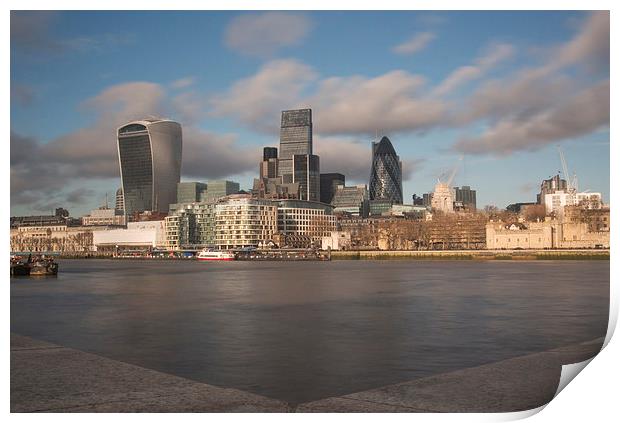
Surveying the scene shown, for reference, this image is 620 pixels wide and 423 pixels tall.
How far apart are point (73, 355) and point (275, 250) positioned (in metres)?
89.7

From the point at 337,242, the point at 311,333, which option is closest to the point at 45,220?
the point at 337,242

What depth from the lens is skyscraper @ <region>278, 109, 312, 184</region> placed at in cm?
17950

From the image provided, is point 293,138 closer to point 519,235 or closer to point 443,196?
point 443,196

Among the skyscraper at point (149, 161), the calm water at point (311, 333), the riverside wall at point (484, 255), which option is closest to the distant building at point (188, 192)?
the skyscraper at point (149, 161)

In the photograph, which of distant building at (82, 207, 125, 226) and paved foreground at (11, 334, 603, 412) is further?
distant building at (82, 207, 125, 226)

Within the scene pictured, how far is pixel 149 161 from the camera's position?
5472 inches

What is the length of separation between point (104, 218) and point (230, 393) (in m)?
146

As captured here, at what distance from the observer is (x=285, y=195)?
458 ft

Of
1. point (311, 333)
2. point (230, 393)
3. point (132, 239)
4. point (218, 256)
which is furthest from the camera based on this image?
point (132, 239)

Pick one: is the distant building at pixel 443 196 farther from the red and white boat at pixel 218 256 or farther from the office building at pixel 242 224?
the red and white boat at pixel 218 256

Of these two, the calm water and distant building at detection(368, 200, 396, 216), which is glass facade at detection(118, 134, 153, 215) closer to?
distant building at detection(368, 200, 396, 216)

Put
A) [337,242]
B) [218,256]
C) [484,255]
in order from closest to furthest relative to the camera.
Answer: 1. [484,255]
2. [218,256]
3. [337,242]

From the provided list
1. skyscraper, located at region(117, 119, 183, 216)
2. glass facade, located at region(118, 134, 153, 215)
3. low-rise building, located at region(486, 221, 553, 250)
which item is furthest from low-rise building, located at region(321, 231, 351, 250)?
glass facade, located at region(118, 134, 153, 215)

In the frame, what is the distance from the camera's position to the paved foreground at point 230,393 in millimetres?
5020
